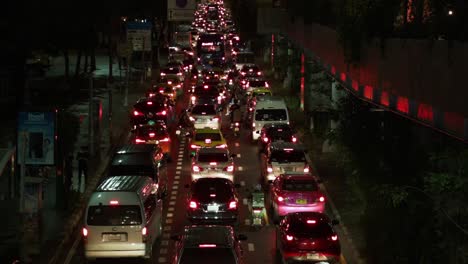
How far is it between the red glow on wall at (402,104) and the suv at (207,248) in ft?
15.3

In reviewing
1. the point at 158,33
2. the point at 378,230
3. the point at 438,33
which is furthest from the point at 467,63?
the point at 158,33

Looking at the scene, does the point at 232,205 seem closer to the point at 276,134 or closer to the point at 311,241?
the point at 311,241

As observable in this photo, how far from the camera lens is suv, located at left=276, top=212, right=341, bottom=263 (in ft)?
65.6

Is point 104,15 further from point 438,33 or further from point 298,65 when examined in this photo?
point 438,33

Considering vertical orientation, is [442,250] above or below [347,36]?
below

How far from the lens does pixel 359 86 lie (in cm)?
2575

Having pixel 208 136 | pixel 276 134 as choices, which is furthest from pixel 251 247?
pixel 276 134

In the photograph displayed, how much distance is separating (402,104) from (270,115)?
68.9 ft

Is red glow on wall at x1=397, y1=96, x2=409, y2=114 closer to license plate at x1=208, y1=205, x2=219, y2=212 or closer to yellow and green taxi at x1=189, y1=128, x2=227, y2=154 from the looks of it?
license plate at x1=208, y1=205, x2=219, y2=212

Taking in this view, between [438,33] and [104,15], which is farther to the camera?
[104,15]

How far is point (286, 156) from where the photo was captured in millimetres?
30250

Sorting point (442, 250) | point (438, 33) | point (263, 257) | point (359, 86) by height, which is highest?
→ point (438, 33)

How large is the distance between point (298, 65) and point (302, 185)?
3264 cm

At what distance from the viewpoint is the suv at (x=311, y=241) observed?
20.0 meters
